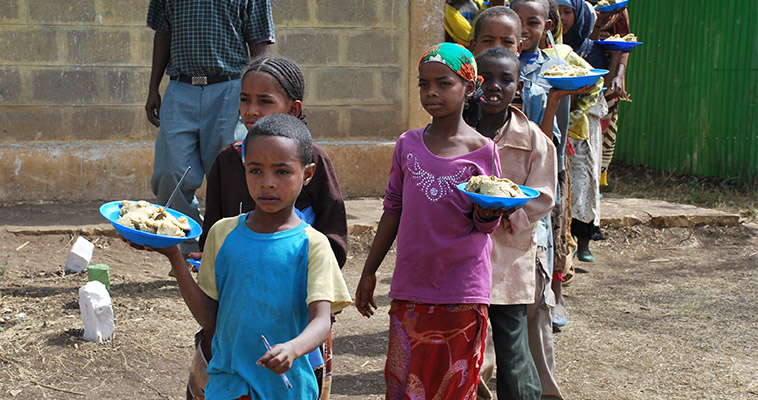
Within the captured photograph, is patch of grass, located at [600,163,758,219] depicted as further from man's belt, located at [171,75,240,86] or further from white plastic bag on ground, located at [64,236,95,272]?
white plastic bag on ground, located at [64,236,95,272]

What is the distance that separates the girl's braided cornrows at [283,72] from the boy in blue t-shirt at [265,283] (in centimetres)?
52

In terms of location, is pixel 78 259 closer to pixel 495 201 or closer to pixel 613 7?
pixel 495 201

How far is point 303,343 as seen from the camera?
2135 mm

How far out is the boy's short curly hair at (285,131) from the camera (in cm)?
238

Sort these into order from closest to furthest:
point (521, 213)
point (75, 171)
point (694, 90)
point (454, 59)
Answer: point (454, 59)
point (521, 213)
point (75, 171)
point (694, 90)

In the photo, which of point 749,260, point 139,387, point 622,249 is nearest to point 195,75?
point 139,387

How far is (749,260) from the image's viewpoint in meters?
6.46

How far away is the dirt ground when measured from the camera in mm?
3734

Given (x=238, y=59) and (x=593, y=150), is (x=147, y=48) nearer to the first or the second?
(x=238, y=59)

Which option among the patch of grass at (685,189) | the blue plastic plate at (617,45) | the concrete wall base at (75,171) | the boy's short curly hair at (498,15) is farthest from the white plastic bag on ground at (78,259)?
the patch of grass at (685,189)

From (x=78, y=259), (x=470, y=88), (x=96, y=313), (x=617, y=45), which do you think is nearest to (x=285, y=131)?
(x=470, y=88)

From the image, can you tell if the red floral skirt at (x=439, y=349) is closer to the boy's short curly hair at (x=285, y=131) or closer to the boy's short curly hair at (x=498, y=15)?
the boy's short curly hair at (x=285, y=131)

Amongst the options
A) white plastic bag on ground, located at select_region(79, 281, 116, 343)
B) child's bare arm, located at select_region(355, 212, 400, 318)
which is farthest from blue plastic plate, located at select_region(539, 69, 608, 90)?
white plastic bag on ground, located at select_region(79, 281, 116, 343)

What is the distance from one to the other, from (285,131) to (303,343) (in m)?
0.60
